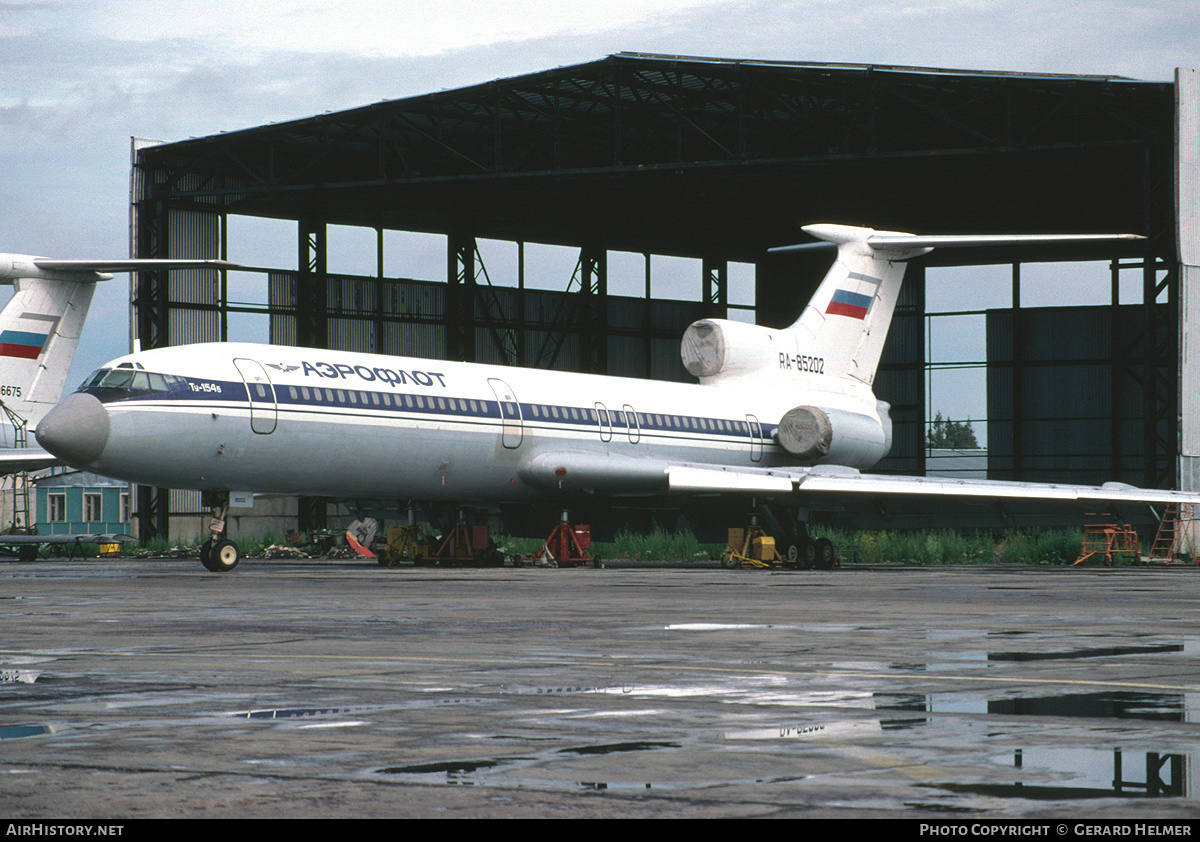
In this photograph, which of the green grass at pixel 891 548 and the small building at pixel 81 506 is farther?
the small building at pixel 81 506

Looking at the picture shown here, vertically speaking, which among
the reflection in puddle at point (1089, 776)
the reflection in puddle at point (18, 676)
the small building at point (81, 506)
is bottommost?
the small building at point (81, 506)

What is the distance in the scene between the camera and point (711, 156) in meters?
43.1

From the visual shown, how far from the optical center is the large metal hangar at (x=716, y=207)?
34.0 meters

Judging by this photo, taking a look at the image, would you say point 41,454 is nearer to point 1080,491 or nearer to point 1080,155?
point 1080,491

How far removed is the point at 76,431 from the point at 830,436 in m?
16.9

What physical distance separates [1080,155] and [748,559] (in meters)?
15.7

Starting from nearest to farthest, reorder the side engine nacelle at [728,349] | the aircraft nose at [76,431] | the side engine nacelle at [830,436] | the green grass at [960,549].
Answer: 1. the aircraft nose at [76,431]
2. the side engine nacelle at [830,436]
3. the side engine nacelle at [728,349]
4. the green grass at [960,549]

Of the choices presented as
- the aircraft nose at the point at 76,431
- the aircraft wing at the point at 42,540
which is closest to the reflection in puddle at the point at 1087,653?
the aircraft nose at the point at 76,431

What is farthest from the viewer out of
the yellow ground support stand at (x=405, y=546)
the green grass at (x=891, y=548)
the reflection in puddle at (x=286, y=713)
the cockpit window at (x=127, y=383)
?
the green grass at (x=891, y=548)

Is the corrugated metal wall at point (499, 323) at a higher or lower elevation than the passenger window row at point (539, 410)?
higher

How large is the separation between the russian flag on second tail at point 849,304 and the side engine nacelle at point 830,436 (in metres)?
2.57

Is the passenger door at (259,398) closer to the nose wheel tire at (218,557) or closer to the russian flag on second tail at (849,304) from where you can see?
the nose wheel tire at (218,557)

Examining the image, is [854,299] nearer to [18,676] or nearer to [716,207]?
[716,207]

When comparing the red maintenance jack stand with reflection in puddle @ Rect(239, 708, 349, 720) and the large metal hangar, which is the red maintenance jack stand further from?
reflection in puddle @ Rect(239, 708, 349, 720)
